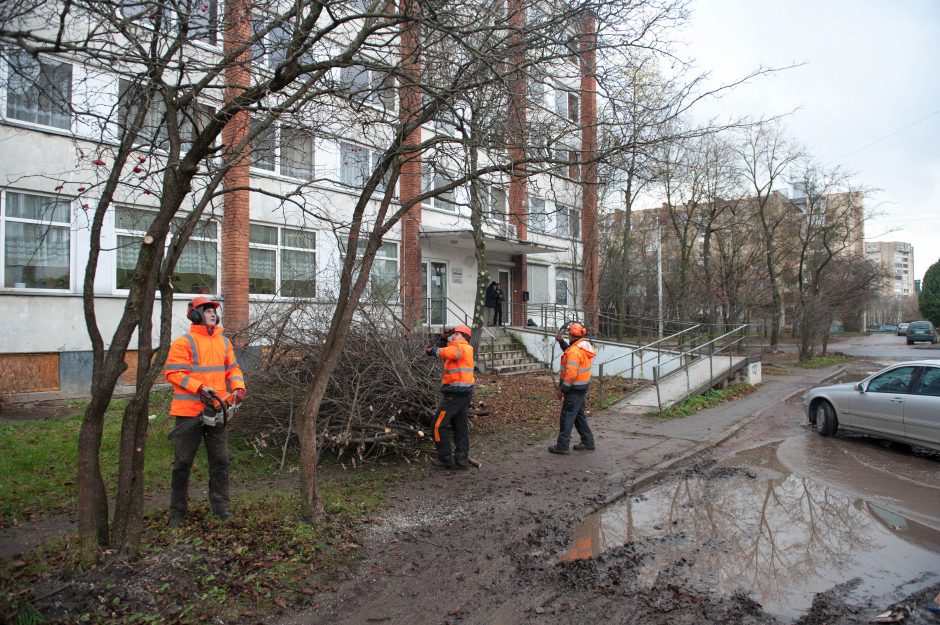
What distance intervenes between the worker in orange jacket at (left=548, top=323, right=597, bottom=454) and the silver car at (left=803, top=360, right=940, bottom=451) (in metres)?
4.37

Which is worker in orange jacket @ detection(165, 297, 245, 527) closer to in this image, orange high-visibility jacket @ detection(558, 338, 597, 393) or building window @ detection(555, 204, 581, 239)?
building window @ detection(555, 204, 581, 239)

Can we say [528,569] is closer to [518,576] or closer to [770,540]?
[518,576]

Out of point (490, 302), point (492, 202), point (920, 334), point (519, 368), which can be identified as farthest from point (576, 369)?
point (920, 334)

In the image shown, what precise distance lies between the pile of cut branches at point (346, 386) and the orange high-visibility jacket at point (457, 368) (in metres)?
0.76

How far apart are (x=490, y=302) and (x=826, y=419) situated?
37.9 feet

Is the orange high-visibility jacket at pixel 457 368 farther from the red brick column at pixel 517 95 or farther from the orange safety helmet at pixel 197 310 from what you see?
the orange safety helmet at pixel 197 310

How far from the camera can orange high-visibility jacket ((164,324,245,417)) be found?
505 centimetres

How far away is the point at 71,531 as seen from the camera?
5031 millimetres

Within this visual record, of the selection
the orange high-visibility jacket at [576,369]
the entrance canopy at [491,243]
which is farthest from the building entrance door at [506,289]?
the orange high-visibility jacket at [576,369]

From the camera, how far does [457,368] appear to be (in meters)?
7.48

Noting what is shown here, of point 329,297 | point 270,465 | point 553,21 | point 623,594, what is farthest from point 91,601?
point 329,297

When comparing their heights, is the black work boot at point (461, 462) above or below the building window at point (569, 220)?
below

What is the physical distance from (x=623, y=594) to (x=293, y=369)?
5.30m

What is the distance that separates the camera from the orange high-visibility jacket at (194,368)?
5051 millimetres
